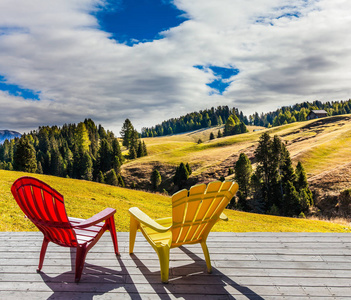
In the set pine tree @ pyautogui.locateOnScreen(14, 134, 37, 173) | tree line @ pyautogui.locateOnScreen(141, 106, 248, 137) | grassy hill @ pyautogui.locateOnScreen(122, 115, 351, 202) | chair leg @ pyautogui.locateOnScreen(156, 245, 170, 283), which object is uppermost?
tree line @ pyautogui.locateOnScreen(141, 106, 248, 137)

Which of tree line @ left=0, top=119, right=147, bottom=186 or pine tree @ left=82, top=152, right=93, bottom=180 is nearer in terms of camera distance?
tree line @ left=0, top=119, right=147, bottom=186

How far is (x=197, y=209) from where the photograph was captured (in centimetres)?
293

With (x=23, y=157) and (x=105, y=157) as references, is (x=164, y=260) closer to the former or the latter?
(x=23, y=157)

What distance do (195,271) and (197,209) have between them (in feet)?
3.08

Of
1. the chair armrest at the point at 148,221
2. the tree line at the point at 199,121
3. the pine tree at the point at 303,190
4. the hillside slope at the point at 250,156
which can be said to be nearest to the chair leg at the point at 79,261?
the chair armrest at the point at 148,221

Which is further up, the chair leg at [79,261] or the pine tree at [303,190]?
the chair leg at [79,261]

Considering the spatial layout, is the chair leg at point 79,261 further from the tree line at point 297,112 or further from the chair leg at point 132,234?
the tree line at point 297,112

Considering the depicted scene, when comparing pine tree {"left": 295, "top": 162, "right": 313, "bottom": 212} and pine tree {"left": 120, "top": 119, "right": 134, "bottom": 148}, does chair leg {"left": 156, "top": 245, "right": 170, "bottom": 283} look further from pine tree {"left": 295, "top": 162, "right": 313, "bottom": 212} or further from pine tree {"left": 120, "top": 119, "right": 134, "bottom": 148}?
pine tree {"left": 120, "top": 119, "right": 134, "bottom": 148}

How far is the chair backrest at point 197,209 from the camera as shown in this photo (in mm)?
2781

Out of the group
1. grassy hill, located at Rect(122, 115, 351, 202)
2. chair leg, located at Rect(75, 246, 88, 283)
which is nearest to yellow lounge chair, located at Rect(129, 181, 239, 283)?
chair leg, located at Rect(75, 246, 88, 283)

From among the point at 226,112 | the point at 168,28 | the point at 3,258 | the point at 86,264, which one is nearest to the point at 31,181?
the point at 86,264

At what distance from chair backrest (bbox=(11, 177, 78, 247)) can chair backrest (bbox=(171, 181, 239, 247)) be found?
47.3 inches

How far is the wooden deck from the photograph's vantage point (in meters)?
2.75

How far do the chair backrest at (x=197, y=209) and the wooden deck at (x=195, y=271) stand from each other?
0.51 metres
